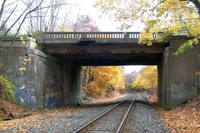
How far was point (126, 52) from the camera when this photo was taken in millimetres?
17250

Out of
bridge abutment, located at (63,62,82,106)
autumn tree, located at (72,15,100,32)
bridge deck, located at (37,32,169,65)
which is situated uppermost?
autumn tree, located at (72,15,100,32)

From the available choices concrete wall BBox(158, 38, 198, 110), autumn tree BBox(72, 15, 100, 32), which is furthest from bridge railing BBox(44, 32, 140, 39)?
autumn tree BBox(72, 15, 100, 32)

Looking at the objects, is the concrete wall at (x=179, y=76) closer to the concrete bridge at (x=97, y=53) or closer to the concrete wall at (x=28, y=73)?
the concrete bridge at (x=97, y=53)

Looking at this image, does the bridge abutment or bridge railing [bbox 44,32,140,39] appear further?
the bridge abutment

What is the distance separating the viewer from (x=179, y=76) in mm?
15250

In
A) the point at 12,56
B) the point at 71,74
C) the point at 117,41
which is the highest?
the point at 117,41

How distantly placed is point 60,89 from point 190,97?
11.7 metres

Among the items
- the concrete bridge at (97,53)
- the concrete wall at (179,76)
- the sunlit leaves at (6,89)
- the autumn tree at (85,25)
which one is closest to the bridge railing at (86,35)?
the concrete bridge at (97,53)

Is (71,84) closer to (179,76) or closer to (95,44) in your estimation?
(95,44)

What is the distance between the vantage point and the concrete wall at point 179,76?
15008 millimetres

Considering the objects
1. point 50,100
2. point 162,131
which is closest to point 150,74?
point 50,100

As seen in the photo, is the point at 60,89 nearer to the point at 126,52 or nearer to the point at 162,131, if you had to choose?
the point at 126,52

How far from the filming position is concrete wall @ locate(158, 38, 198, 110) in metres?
15.0

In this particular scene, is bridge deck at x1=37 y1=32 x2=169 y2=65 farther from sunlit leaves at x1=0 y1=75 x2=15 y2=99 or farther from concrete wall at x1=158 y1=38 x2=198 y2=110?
sunlit leaves at x1=0 y1=75 x2=15 y2=99
